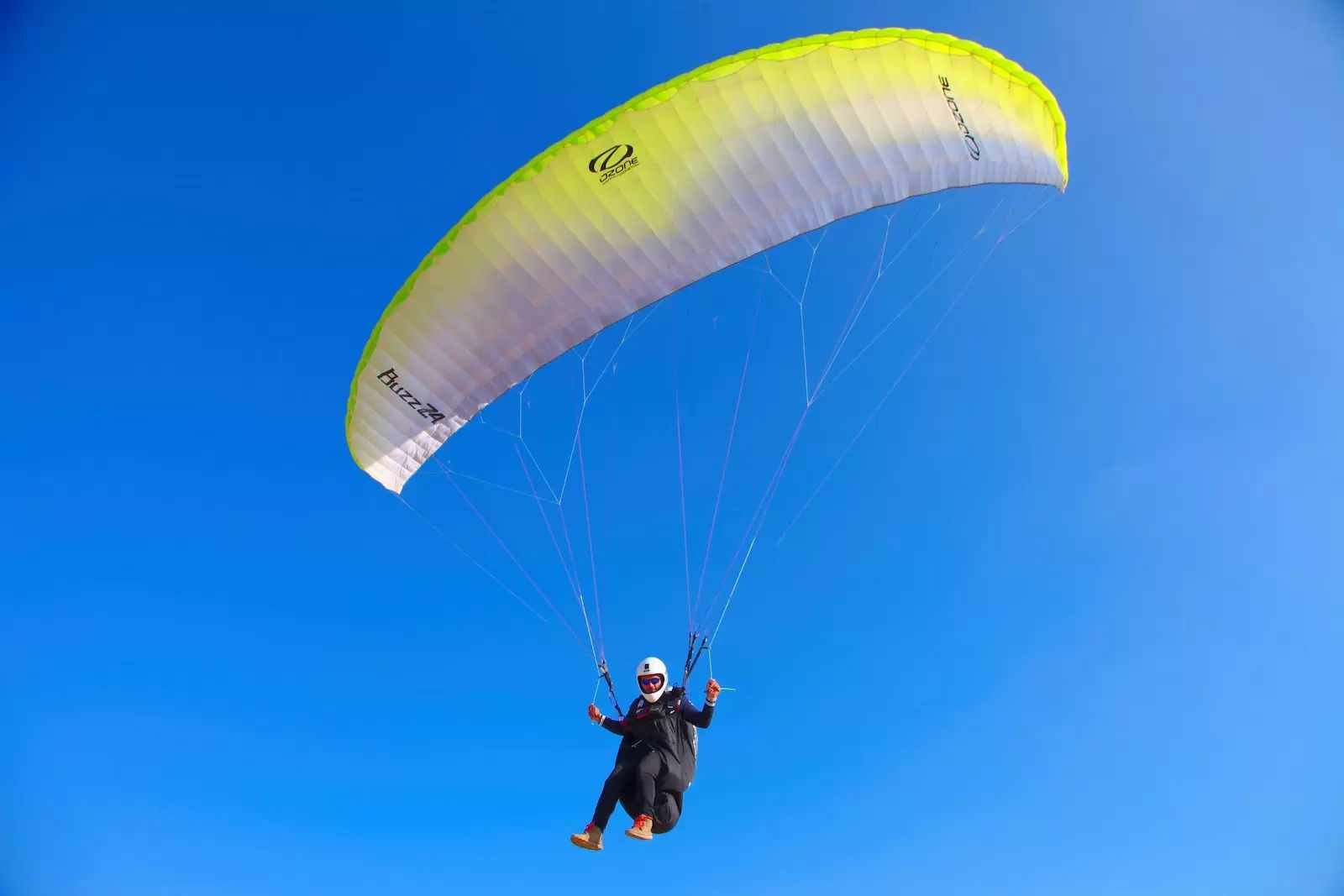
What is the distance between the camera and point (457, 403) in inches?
361

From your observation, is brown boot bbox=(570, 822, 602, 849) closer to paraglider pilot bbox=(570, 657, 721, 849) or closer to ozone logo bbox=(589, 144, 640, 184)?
paraglider pilot bbox=(570, 657, 721, 849)

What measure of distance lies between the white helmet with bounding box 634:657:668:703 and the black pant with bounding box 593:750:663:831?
61 centimetres

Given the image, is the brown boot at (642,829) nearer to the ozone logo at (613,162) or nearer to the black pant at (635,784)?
the black pant at (635,784)

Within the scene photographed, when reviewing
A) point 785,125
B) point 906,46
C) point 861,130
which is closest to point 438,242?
point 785,125

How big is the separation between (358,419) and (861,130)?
639 centimetres

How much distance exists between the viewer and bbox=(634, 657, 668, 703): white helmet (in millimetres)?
8477

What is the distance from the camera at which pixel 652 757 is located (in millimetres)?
7961

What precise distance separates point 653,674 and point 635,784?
1.14m

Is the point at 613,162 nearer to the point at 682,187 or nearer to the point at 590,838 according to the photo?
the point at 682,187

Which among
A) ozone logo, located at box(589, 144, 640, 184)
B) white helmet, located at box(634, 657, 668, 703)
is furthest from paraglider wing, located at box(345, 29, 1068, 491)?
white helmet, located at box(634, 657, 668, 703)

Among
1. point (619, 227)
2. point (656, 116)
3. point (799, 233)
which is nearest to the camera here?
point (656, 116)

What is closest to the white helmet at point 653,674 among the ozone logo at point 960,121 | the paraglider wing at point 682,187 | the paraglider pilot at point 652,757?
the paraglider pilot at point 652,757

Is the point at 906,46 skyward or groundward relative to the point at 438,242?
skyward

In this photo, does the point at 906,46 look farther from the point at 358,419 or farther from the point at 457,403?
the point at 358,419
